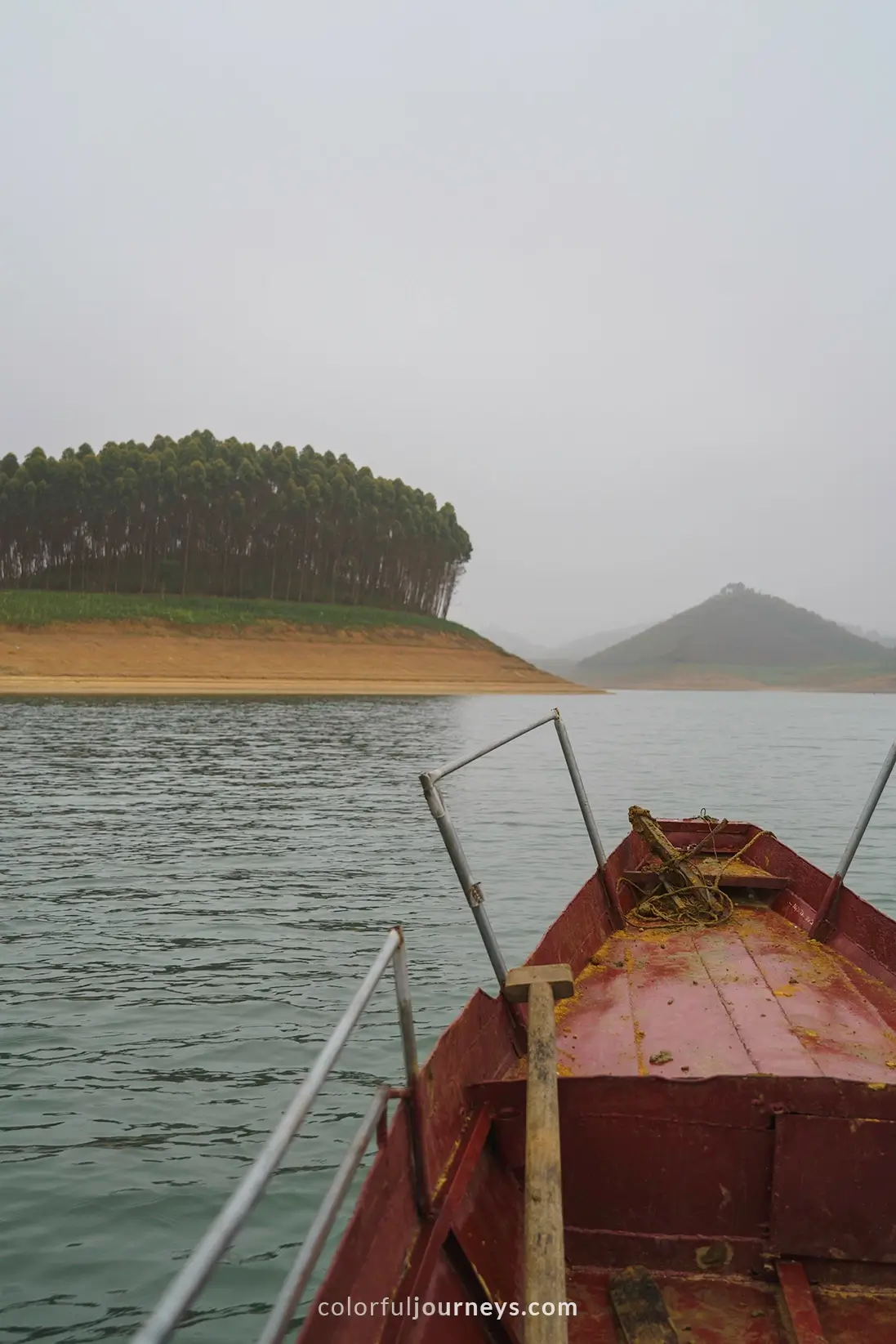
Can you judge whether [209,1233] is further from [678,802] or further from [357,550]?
[357,550]

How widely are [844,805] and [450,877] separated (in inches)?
485

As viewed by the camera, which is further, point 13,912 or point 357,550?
point 357,550

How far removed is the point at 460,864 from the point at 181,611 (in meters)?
71.6

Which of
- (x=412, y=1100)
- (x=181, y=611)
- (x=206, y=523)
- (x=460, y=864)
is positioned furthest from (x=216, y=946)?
(x=206, y=523)

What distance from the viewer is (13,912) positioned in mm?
11133

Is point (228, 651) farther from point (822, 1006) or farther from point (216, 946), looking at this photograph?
point (822, 1006)

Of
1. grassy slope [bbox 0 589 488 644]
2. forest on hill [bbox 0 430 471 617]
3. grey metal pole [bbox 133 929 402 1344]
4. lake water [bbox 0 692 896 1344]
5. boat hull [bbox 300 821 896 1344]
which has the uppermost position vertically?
forest on hill [bbox 0 430 471 617]

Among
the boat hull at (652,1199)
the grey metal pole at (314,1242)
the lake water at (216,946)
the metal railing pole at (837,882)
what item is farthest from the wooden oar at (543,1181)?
the metal railing pole at (837,882)

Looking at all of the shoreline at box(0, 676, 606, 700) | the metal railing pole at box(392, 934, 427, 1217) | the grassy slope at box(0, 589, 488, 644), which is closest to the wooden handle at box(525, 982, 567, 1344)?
the metal railing pole at box(392, 934, 427, 1217)

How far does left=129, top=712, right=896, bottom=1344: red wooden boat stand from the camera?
3062 millimetres

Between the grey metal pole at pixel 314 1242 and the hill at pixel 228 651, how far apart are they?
49.9 meters

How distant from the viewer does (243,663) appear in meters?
67.0

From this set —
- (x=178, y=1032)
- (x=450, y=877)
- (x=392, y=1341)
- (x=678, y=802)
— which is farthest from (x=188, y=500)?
(x=392, y=1341)

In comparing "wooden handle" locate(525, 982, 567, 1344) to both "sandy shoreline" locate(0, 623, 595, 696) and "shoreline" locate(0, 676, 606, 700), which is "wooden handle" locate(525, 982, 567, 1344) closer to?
"shoreline" locate(0, 676, 606, 700)
